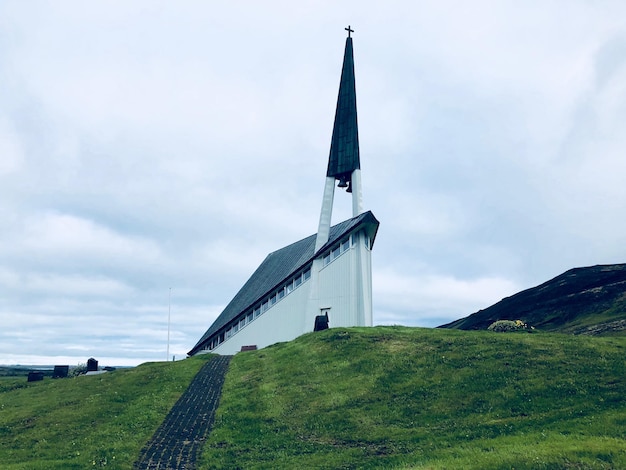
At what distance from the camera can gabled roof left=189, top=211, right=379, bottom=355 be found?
153ft

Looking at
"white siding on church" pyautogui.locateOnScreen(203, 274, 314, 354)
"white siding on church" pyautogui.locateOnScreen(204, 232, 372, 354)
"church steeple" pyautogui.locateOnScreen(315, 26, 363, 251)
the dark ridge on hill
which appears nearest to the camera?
"white siding on church" pyautogui.locateOnScreen(204, 232, 372, 354)

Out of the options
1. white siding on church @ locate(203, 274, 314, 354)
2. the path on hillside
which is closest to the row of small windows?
white siding on church @ locate(203, 274, 314, 354)

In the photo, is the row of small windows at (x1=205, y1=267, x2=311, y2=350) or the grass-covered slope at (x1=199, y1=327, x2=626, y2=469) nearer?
the grass-covered slope at (x1=199, y1=327, x2=626, y2=469)

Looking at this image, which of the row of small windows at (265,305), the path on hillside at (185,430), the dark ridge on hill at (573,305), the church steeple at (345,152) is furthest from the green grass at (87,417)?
the dark ridge on hill at (573,305)

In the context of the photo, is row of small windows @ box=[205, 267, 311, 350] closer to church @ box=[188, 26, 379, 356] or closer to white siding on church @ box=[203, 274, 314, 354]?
church @ box=[188, 26, 379, 356]

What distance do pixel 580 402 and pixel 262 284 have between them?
42.8 m

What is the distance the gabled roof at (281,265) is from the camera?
153 feet

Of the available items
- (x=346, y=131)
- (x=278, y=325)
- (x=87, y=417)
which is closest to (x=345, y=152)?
(x=346, y=131)

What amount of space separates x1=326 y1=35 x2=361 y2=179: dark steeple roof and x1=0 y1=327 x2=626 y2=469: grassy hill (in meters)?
23.1

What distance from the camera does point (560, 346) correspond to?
26750 mm

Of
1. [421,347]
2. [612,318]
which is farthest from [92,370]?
[612,318]

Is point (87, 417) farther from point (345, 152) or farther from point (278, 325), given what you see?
point (345, 152)

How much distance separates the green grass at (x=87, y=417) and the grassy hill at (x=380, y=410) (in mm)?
83

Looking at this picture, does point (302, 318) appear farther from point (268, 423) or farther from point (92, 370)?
point (268, 423)
